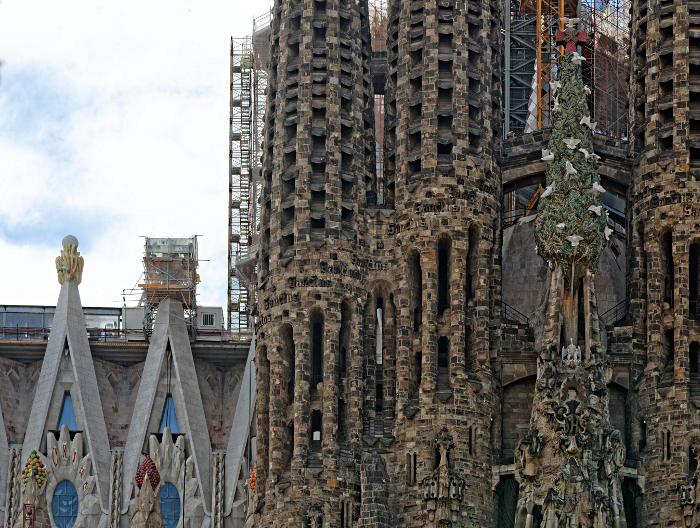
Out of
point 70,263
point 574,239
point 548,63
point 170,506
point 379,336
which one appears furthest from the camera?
point 70,263

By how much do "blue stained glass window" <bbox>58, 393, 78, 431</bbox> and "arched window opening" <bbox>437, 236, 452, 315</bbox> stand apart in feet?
49.9

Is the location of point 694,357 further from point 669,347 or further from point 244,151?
point 244,151

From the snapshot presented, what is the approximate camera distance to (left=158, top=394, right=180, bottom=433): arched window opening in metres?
63.7

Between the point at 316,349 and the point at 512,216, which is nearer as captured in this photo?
the point at 316,349

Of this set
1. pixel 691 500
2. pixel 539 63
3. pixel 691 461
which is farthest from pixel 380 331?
pixel 691 500

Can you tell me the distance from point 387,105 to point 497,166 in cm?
361

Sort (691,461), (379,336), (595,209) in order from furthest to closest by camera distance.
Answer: (379,336)
(691,461)
(595,209)

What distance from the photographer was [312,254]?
5362 cm

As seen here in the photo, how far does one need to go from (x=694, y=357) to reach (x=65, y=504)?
2123 cm

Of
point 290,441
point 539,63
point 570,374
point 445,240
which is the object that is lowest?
point 290,441

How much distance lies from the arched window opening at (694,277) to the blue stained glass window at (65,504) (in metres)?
21.1

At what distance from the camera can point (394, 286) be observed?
5412 centimetres

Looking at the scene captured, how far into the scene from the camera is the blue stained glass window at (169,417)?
209 feet

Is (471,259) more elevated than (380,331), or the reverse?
(471,259)
